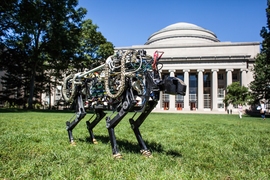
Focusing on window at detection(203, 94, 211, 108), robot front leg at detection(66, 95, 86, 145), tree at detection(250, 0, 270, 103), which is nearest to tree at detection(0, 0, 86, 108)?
robot front leg at detection(66, 95, 86, 145)

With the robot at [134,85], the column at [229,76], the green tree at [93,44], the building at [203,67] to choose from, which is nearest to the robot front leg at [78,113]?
the robot at [134,85]

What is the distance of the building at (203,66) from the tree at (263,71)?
74.6 feet

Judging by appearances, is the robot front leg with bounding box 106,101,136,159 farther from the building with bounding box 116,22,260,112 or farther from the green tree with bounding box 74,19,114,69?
the building with bounding box 116,22,260,112

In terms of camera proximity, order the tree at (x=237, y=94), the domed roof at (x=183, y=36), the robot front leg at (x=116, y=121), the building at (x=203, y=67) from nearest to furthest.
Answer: the robot front leg at (x=116, y=121) → the tree at (x=237, y=94) → the building at (x=203, y=67) → the domed roof at (x=183, y=36)

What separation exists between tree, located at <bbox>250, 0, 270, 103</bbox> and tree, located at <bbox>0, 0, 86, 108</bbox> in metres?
25.4

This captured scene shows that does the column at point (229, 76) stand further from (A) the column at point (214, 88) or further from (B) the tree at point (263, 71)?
(B) the tree at point (263, 71)

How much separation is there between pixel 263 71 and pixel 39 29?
33530mm

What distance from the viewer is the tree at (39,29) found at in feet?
78.9

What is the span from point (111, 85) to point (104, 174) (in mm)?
2303

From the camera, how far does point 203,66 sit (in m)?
65.4

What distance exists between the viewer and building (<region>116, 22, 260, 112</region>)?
6406 cm

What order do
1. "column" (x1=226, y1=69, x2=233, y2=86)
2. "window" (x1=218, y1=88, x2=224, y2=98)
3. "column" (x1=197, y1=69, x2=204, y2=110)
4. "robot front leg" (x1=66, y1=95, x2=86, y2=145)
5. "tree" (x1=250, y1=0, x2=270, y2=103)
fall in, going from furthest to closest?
"window" (x1=218, y1=88, x2=224, y2=98) < "column" (x1=197, y1=69, x2=204, y2=110) < "column" (x1=226, y1=69, x2=233, y2=86) < "tree" (x1=250, y1=0, x2=270, y2=103) < "robot front leg" (x1=66, y1=95, x2=86, y2=145)

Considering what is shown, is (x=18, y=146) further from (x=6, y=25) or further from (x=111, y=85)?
(x=6, y=25)

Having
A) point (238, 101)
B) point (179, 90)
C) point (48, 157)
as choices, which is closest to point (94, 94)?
point (48, 157)
